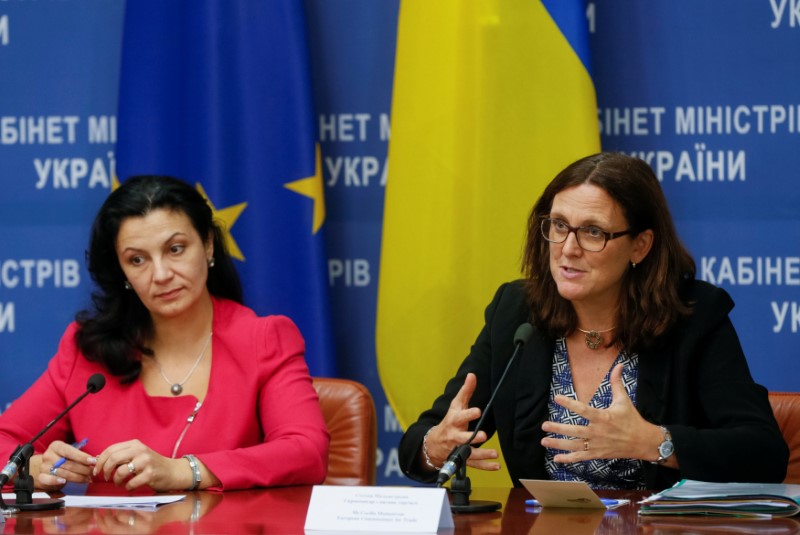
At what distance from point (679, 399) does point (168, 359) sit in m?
1.26

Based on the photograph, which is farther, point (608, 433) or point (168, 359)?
point (168, 359)

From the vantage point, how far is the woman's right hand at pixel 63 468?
2336 mm

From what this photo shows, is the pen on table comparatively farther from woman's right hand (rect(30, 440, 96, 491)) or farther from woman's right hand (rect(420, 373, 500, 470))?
woman's right hand (rect(30, 440, 96, 491))

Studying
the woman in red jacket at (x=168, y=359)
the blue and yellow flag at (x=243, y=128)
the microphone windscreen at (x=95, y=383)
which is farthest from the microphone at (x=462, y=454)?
the blue and yellow flag at (x=243, y=128)

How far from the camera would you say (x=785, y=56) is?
347cm

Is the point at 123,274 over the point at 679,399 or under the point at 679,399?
over

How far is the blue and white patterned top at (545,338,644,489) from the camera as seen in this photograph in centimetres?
241

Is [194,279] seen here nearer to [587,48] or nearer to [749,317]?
[587,48]

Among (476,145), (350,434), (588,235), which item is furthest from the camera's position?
(476,145)

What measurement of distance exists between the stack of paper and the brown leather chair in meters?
1.00

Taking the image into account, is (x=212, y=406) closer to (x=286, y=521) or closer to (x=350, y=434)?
(x=350, y=434)

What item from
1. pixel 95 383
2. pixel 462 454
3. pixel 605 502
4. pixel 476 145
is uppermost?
pixel 476 145

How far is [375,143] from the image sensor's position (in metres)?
3.64

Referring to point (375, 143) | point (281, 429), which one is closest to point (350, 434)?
point (281, 429)
